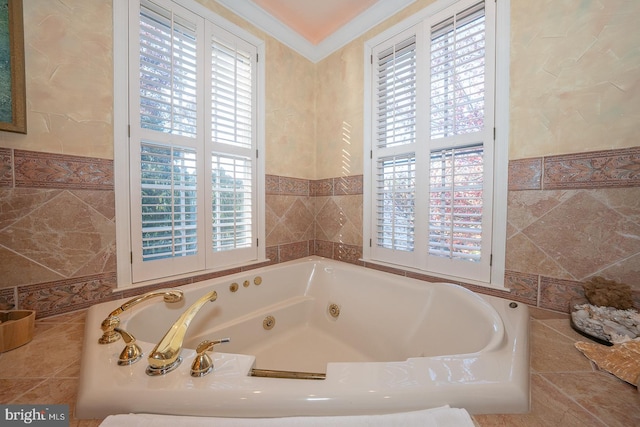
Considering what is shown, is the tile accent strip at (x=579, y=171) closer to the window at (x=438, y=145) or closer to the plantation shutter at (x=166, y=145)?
the window at (x=438, y=145)

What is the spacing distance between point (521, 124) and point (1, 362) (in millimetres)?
2216

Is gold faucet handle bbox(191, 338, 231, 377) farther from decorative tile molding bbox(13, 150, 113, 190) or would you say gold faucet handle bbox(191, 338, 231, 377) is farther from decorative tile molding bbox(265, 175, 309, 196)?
decorative tile molding bbox(265, 175, 309, 196)

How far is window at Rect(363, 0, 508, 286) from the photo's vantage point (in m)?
1.21

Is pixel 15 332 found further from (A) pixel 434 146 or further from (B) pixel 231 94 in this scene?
(A) pixel 434 146

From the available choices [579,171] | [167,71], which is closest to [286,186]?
[167,71]

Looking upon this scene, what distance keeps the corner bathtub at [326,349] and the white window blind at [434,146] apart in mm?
261

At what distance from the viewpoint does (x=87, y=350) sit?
2.32 feet

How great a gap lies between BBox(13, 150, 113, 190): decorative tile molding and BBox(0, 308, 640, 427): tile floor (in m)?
0.61

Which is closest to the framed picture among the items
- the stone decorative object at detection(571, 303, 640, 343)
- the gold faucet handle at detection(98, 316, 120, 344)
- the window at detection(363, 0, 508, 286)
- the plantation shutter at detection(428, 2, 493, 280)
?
the gold faucet handle at detection(98, 316, 120, 344)

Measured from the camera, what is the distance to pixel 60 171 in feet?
3.34

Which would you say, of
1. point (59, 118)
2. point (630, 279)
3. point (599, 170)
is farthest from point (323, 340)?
point (59, 118)

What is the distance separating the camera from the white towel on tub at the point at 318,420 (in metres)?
0.49

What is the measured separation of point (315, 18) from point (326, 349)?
2308mm

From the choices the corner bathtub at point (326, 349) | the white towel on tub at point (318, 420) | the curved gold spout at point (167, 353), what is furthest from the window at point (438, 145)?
the curved gold spout at point (167, 353)
